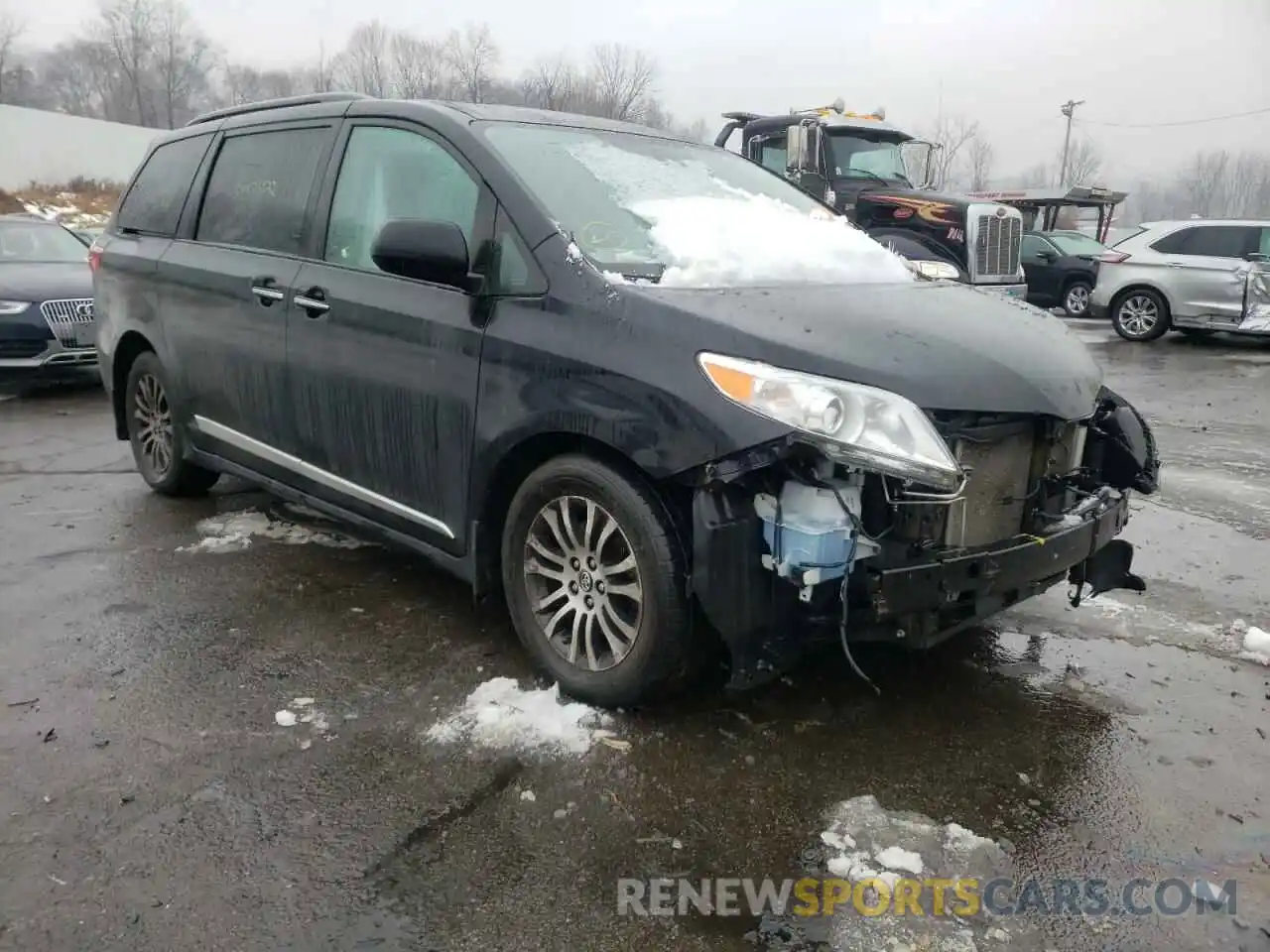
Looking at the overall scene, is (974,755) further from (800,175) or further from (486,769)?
(800,175)

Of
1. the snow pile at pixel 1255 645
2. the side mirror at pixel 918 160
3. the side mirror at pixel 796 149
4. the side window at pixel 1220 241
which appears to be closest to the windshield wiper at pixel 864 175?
the side mirror at pixel 918 160

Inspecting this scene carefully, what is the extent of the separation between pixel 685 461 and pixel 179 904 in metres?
1.64

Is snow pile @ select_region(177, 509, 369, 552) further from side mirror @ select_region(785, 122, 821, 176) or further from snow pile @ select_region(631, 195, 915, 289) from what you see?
side mirror @ select_region(785, 122, 821, 176)

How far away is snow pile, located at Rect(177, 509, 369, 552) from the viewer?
182 inches

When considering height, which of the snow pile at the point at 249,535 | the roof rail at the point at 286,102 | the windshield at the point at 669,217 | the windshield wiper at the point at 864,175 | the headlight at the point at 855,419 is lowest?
the snow pile at the point at 249,535

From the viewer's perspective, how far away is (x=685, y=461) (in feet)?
8.61

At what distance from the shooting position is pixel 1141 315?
536 inches

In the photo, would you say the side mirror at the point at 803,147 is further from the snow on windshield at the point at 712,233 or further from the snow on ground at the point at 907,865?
the snow on ground at the point at 907,865

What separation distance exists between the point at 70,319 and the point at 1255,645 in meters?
9.23

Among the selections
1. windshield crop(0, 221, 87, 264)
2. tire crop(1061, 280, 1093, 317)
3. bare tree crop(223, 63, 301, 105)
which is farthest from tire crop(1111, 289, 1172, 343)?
bare tree crop(223, 63, 301, 105)

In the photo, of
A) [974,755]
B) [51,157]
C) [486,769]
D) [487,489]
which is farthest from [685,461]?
[51,157]

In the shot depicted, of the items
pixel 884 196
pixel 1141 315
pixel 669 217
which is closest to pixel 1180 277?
pixel 1141 315

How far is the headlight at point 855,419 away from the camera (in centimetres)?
248

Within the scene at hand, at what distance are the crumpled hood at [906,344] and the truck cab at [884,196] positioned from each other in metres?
8.38
